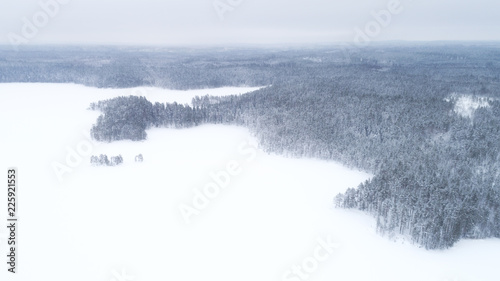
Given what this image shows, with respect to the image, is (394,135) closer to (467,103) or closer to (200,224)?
(200,224)

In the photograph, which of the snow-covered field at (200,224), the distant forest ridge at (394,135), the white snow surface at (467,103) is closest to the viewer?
the snow-covered field at (200,224)

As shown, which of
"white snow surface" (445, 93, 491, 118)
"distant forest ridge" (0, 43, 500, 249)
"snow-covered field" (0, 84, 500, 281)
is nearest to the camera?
"snow-covered field" (0, 84, 500, 281)

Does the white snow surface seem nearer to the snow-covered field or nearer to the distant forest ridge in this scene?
the distant forest ridge

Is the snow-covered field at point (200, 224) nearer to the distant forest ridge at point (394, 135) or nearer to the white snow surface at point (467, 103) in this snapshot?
the distant forest ridge at point (394, 135)

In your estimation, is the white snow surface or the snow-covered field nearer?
the snow-covered field

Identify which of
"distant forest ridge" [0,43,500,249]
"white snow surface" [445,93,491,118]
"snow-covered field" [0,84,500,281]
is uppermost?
"white snow surface" [445,93,491,118]

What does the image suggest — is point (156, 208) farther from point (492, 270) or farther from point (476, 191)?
point (476, 191)

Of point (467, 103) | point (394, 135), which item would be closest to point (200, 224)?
point (394, 135)

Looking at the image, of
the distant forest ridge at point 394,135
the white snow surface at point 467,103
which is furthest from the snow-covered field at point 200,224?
the white snow surface at point 467,103

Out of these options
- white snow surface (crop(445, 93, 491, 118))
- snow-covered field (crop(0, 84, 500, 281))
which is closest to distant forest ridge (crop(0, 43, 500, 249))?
white snow surface (crop(445, 93, 491, 118))
